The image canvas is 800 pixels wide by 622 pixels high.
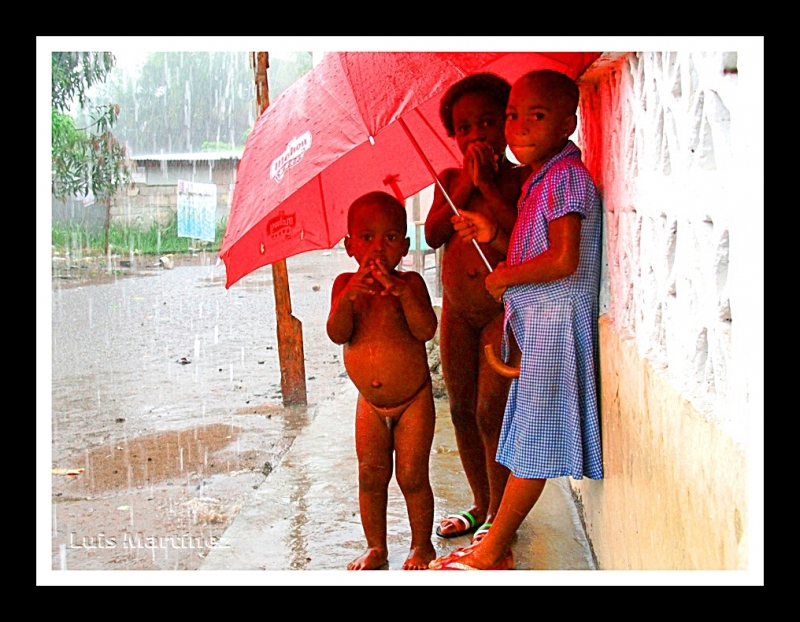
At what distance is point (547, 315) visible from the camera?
318cm

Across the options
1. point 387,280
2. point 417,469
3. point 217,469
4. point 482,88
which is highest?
point 482,88

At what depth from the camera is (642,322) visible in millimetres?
2744

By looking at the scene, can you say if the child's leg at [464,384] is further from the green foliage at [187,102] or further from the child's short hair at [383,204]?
the green foliage at [187,102]

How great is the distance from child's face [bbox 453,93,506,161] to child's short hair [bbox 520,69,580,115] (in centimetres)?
51

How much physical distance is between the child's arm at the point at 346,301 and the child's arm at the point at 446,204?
1.49 feet

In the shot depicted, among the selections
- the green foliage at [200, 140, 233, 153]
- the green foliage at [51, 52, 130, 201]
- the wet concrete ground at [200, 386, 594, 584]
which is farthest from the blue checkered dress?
the green foliage at [200, 140, 233, 153]

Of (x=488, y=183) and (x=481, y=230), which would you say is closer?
(x=481, y=230)

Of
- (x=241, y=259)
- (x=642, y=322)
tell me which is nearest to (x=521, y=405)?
(x=642, y=322)

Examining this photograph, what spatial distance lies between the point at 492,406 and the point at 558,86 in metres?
1.35

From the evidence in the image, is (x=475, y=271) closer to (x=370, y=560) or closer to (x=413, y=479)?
(x=413, y=479)

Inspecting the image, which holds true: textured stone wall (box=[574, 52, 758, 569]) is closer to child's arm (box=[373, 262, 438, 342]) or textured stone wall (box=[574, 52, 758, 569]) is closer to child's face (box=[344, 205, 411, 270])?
child's arm (box=[373, 262, 438, 342])

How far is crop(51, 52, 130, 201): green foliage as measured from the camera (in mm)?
15289

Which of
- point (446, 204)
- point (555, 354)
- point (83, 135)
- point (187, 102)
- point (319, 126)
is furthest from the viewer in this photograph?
point (187, 102)

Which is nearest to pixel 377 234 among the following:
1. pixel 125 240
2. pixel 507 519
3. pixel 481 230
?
pixel 481 230
